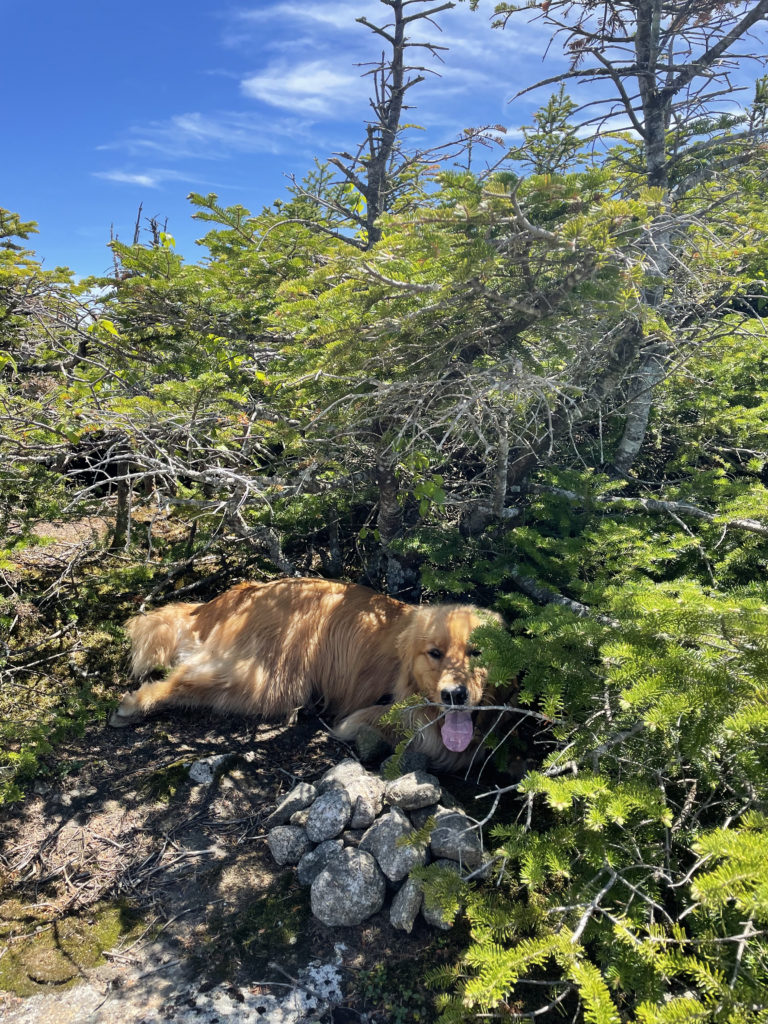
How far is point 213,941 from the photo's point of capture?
9.68 ft

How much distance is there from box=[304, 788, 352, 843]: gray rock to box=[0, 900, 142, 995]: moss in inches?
38.2

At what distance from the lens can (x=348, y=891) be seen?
2980 millimetres

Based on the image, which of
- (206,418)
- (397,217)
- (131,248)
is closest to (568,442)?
(397,217)

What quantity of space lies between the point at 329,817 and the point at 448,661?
1.12m

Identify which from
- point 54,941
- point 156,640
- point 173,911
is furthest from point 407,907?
point 156,640

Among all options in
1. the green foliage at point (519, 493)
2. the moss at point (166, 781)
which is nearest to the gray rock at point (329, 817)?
the green foliage at point (519, 493)

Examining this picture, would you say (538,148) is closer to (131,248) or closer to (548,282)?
(548,282)

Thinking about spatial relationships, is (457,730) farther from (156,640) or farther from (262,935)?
(156,640)

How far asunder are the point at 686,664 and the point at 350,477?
3.23 meters

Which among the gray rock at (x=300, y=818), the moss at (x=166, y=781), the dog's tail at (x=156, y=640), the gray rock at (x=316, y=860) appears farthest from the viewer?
the dog's tail at (x=156, y=640)

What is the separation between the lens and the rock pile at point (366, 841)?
9.73 feet

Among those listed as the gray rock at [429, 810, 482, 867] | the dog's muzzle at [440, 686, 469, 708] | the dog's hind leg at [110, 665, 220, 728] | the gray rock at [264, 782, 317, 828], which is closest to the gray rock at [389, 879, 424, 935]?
the gray rock at [429, 810, 482, 867]

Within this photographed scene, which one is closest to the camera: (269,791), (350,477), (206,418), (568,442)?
(269,791)

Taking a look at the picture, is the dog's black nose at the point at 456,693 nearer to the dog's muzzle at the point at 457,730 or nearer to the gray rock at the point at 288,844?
the dog's muzzle at the point at 457,730
